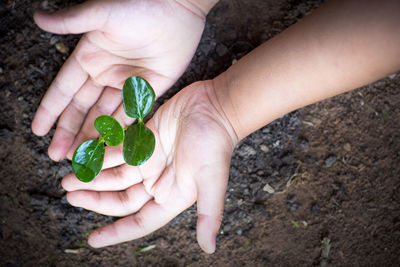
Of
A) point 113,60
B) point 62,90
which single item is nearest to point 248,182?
point 113,60

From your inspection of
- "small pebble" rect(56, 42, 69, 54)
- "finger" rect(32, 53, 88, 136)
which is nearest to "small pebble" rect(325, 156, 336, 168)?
"finger" rect(32, 53, 88, 136)

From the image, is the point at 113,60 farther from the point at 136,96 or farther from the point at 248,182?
the point at 248,182

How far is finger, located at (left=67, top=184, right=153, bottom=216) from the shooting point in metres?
1.51

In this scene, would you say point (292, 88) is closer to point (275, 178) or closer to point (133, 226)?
point (275, 178)

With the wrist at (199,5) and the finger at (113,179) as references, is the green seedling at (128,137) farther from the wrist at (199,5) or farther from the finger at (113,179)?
the wrist at (199,5)

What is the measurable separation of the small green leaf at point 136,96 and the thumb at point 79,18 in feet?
0.95

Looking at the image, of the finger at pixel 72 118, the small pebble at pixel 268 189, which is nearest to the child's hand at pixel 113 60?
the finger at pixel 72 118

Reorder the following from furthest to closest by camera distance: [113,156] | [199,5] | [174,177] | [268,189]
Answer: [268,189], [199,5], [113,156], [174,177]

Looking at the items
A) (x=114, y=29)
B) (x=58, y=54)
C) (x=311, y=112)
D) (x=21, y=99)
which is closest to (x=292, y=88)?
(x=311, y=112)

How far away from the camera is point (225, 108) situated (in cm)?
146

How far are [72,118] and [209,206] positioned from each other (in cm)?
77

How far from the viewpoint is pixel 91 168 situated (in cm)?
130

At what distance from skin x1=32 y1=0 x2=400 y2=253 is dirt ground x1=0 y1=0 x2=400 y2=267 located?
0.88 ft

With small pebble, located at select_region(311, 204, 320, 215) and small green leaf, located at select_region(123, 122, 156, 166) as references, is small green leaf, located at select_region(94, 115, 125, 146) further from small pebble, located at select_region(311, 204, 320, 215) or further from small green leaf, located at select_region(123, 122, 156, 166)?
small pebble, located at select_region(311, 204, 320, 215)
